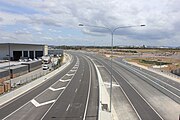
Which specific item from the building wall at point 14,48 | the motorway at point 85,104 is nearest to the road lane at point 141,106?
the motorway at point 85,104

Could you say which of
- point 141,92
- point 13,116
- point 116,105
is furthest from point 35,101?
point 141,92

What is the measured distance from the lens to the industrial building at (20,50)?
102 meters

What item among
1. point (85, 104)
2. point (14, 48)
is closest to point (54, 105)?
point (85, 104)

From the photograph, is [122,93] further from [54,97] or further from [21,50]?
[21,50]

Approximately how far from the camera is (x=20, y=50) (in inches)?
4373

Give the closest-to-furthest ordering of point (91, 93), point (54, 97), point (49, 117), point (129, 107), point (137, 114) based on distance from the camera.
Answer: point (49, 117)
point (137, 114)
point (129, 107)
point (54, 97)
point (91, 93)

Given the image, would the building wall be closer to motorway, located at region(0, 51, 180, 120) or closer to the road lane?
motorway, located at region(0, 51, 180, 120)

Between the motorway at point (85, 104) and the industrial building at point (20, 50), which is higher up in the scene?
the industrial building at point (20, 50)

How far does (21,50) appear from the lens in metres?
112

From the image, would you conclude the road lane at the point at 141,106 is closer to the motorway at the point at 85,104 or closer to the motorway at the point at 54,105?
the motorway at the point at 85,104

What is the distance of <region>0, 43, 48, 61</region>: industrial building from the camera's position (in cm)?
10194

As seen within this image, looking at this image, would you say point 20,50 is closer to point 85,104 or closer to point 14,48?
point 14,48

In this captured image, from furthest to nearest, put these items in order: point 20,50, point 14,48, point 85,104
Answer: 1. point 20,50
2. point 14,48
3. point 85,104

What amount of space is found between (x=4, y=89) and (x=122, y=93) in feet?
64.7
